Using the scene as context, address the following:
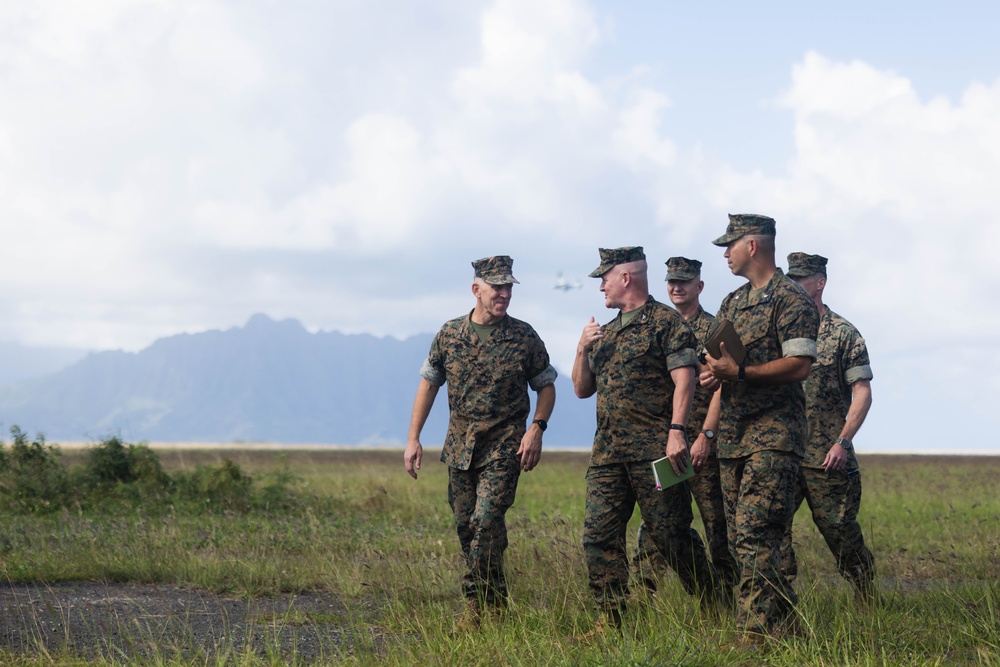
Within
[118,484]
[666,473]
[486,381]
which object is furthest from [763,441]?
[118,484]

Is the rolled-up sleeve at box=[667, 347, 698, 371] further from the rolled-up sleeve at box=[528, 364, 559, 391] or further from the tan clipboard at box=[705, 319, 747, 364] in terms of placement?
the rolled-up sleeve at box=[528, 364, 559, 391]

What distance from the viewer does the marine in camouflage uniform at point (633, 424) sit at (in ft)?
21.0

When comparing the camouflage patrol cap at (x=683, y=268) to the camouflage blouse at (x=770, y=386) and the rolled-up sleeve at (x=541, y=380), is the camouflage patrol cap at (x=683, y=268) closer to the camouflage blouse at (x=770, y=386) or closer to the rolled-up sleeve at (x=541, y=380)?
the rolled-up sleeve at (x=541, y=380)

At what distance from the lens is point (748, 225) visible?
6121 millimetres

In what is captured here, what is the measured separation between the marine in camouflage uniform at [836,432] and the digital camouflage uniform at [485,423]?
1918 mm

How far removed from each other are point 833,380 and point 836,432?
0.40 m

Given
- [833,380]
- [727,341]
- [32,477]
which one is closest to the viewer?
[727,341]

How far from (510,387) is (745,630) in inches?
92.7

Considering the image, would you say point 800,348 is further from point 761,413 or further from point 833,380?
point 833,380

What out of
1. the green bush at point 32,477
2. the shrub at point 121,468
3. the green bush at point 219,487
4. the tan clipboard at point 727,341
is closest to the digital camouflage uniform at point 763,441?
the tan clipboard at point 727,341

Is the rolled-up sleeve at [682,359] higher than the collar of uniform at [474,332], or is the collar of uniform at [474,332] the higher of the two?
the collar of uniform at [474,332]

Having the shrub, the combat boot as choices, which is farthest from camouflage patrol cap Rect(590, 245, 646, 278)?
the shrub

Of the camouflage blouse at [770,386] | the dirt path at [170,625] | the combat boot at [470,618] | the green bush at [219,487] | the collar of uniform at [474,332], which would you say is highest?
the collar of uniform at [474,332]

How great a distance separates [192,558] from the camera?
10.0 m
